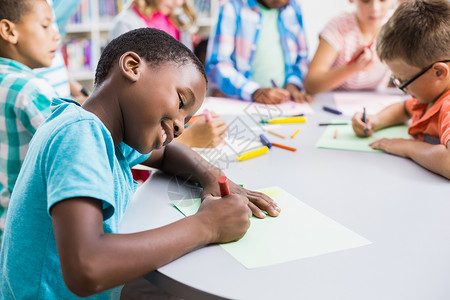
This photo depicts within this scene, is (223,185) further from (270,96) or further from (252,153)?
(270,96)

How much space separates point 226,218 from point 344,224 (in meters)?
0.20

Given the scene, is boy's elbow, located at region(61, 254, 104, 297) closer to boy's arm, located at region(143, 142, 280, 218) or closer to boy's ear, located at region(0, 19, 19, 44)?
boy's arm, located at region(143, 142, 280, 218)

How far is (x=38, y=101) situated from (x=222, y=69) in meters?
0.88

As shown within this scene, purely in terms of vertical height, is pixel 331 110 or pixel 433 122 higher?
pixel 433 122

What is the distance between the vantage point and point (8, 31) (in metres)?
1.04

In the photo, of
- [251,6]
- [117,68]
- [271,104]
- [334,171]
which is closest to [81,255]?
[117,68]

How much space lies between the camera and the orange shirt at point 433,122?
93cm

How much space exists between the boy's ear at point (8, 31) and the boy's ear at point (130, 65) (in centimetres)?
59

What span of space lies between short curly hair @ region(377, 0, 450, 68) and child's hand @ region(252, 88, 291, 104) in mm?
494

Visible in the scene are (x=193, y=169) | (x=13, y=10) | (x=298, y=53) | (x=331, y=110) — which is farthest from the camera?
(x=298, y=53)

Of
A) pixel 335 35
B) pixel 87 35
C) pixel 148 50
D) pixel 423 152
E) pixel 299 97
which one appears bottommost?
pixel 87 35

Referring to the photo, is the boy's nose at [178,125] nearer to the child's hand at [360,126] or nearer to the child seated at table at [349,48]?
the child's hand at [360,126]

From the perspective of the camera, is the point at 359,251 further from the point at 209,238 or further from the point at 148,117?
the point at 148,117

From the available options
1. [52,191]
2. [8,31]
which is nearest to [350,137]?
[52,191]
